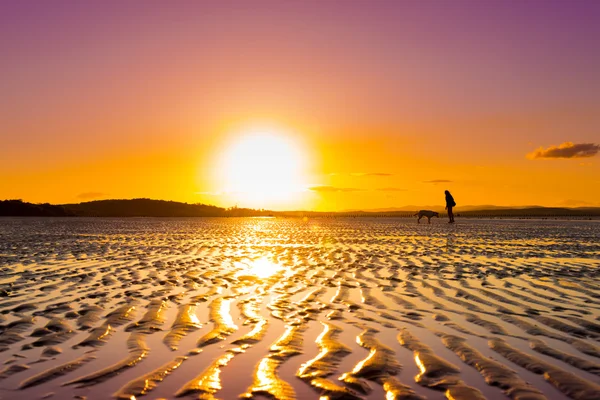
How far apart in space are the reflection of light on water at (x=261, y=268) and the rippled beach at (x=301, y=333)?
0.21 meters

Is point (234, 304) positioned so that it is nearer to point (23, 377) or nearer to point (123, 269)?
point (23, 377)

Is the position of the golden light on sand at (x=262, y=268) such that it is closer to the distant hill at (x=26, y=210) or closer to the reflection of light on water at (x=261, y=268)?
the reflection of light on water at (x=261, y=268)

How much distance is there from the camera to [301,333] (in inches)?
257

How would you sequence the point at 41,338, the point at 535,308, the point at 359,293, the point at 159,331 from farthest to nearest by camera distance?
the point at 359,293 < the point at 535,308 < the point at 159,331 < the point at 41,338

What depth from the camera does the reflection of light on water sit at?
41.3ft

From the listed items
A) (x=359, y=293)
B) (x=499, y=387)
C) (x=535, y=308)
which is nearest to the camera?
(x=499, y=387)

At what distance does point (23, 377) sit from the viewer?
4734 millimetres

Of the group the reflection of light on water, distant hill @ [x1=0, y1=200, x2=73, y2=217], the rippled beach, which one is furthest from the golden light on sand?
distant hill @ [x1=0, y1=200, x2=73, y2=217]

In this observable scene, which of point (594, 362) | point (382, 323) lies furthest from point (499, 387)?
point (382, 323)

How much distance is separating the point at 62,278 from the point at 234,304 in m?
5.30

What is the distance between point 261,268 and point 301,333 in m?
7.44

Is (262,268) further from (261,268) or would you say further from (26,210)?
(26,210)

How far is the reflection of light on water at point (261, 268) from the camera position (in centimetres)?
1260

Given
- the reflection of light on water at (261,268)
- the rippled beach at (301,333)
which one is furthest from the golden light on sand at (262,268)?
the rippled beach at (301,333)
